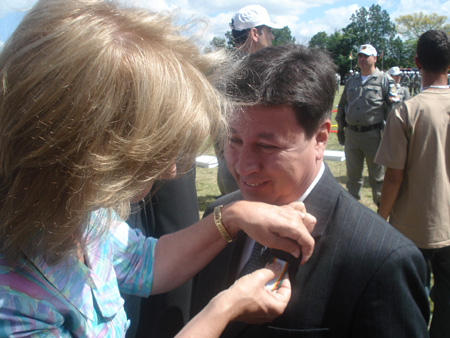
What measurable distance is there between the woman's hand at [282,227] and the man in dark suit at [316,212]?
125mm

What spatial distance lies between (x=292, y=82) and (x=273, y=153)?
28cm

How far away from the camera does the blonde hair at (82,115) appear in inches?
34.2

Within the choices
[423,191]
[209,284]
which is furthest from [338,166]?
[209,284]

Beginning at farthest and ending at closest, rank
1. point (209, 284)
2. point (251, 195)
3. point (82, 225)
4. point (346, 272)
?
point (209, 284), point (251, 195), point (346, 272), point (82, 225)

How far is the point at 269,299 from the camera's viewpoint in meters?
1.19

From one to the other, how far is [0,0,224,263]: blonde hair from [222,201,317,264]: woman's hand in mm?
383

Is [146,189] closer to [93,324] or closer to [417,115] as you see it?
[93,324]

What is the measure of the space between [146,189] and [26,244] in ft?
1.20

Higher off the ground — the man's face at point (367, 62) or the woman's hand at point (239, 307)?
the man's face at point (367, 62)

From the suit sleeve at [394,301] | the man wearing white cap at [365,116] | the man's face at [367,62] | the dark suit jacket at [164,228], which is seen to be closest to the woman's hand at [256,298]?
the suit sleeve at [394,301]

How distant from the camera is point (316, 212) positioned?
4.80 ft

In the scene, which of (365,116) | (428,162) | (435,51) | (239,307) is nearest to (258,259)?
(239,307)

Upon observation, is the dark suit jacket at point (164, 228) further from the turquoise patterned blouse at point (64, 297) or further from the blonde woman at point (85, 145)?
the blonde woman at point (85, 145)

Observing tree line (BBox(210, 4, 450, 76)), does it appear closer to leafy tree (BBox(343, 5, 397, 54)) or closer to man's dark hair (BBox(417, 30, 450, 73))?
leafy tree (BBox(343, 5, 397, 54))
